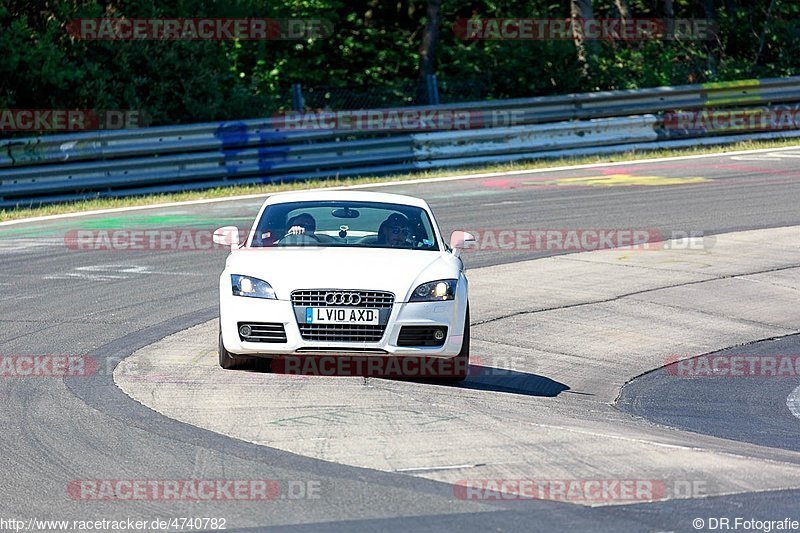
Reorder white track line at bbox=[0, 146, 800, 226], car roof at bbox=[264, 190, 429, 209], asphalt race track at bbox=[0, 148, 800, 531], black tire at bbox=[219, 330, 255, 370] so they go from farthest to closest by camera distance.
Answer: white track line at bbox=[0, 146, 800, 226] → car roof at bbox=[264, 190, 429, 209] → black tire at bbox=[219, 330, 255, 370] → asphalt race track at bbox=[0, 148, 800, 531]

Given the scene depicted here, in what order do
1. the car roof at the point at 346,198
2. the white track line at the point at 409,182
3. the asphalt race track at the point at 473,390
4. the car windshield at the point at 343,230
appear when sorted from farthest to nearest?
the white track line at the point at 409,182
the car roof at the point at 346,198
the car windshield at the point at 343,230
the asphalt race track at the point at 473,390

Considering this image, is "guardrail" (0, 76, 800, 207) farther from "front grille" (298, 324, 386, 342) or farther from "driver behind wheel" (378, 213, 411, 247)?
"front grille" (298, 324, 386, 342)

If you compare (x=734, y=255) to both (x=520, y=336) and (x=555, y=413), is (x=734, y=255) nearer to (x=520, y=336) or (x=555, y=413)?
(x=520, y=336)

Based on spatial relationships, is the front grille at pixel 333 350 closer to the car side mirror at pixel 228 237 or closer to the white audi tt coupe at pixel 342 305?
the white audi tt coupe at pixel 342 305

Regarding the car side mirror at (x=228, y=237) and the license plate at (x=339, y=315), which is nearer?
the license plate at (x=339, y=315)

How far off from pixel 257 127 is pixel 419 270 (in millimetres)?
12767

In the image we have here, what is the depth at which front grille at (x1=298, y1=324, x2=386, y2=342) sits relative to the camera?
919cm

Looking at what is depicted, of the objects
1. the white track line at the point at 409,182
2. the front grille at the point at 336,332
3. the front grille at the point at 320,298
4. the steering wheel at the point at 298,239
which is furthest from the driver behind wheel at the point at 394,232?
the white track line at the point at 409,182

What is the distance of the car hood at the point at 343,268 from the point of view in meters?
9.24

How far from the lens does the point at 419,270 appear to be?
31.3ft

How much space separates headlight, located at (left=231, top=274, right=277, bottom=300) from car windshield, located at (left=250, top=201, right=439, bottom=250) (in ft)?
2.82

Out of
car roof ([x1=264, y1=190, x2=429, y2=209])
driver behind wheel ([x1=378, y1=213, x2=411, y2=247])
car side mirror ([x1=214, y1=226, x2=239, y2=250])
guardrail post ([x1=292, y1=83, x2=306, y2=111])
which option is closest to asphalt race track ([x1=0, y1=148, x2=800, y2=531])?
car side mirror ([x1=214, y1=226, x2=239, y2=250])

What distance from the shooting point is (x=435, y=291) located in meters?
9.46

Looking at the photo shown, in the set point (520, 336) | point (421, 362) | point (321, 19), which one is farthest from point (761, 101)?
point (421, 362)
